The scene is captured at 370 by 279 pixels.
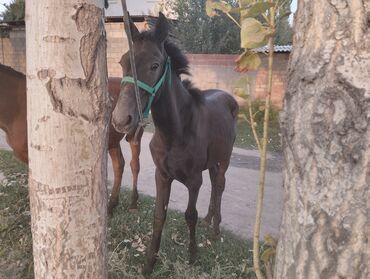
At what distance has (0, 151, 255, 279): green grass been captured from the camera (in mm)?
2646

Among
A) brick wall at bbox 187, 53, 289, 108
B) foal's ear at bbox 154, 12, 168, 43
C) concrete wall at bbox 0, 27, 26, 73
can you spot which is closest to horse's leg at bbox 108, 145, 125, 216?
foal's ear at bbox 154, 12, 168, 43

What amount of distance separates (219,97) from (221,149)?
0.72 metres

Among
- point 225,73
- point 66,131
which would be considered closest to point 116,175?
point 66,131

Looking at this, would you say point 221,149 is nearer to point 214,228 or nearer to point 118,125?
point 214,228

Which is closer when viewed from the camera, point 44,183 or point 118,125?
point 44,183

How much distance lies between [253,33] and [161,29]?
65.7 inches

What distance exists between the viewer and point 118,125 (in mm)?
2029

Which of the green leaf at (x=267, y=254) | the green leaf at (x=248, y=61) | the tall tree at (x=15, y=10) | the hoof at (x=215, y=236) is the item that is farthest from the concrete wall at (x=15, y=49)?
the green leaf at (x=267, y=254)

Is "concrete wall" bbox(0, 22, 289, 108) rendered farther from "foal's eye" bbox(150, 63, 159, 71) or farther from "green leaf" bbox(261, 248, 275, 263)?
"green leaf" bbox(261, 248, 275, 263)

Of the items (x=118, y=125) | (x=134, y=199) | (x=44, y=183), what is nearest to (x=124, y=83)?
(x=118, y=125)

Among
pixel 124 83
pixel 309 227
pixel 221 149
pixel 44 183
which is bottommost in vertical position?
pixel 221 149

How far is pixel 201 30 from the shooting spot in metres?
12.1

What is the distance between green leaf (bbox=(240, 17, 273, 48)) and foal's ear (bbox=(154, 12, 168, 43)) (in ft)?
5.33

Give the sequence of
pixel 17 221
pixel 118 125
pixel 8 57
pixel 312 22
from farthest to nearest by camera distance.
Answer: pixel 8 57 < pixel 17 221 < pixel 118 125 < pixel 312 22
